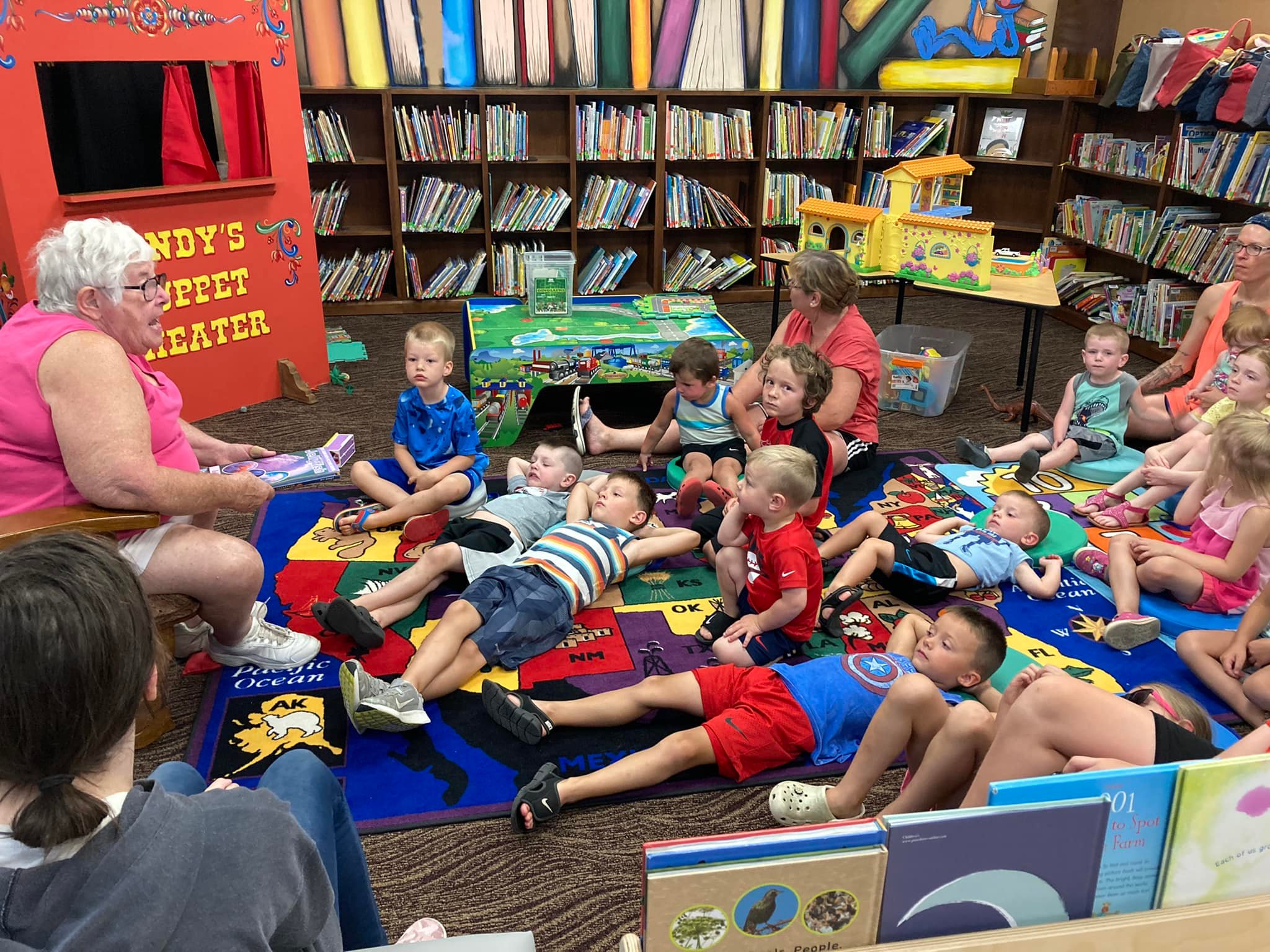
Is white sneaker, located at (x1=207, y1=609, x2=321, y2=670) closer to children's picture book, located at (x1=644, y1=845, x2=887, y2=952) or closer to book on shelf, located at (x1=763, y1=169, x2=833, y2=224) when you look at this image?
children's picture book, located at (x1=644, y1=845, x2=887, y2=952)

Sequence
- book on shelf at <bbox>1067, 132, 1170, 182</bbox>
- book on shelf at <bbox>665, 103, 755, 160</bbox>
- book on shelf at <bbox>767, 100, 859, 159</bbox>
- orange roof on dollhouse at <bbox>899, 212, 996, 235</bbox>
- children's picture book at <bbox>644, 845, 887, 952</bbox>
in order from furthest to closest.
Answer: book on shelf at <bbox>767, 100, 859, 159</bbox> < book on shelf at <bbox>665, 103, 755, 160</bbox> < book on shelf at <bbox>1067, 132, 1170, 182</bbox> < orange roof on dollhouse at <bbox>899, 212, 996, 235</bbox> < children's picture book at <bbox>644, 845, 887, 952</bbox>

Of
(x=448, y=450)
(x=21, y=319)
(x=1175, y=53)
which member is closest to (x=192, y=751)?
(x=21, y=319)

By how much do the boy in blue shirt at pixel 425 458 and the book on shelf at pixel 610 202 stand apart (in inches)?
121

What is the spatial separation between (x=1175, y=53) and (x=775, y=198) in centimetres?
241

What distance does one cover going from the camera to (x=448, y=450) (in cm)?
352

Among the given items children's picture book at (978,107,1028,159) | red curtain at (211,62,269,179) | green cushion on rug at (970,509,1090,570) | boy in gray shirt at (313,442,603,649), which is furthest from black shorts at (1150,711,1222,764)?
children's picture book at (978,107,1028,159)

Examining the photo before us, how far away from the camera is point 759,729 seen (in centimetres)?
226

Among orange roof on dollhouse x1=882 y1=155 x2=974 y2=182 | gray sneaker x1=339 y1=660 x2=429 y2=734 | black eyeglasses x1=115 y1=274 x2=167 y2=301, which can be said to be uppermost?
orange roof on dollhouse x1=882 y1=155 x2=974 y2=182

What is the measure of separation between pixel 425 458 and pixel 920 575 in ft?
5.74

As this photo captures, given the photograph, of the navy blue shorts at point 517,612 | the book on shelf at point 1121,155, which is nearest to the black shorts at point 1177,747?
the navy blue shorts at point 517,612

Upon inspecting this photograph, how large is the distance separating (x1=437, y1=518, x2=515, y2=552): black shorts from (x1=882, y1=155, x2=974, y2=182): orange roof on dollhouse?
302 cm

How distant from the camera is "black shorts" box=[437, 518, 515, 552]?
3010 millimetres

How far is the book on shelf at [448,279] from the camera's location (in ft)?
20.6

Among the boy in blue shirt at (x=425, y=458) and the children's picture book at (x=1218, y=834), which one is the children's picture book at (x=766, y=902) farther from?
the boy in blue shirt at (x=425, y=458)
